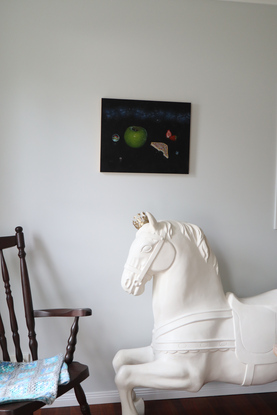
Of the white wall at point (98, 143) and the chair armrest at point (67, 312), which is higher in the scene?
the white wall at point (98, 143)

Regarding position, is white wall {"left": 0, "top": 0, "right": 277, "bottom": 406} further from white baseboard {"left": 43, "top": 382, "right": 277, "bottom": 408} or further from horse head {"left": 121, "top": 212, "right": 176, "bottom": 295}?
horse head {"left": 121, "top": 212, "right": 176, "bottom": 295}

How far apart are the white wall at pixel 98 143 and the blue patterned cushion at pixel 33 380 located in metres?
Result: 0.43

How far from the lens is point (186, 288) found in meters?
2.16

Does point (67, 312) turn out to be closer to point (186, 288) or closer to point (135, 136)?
point (186, 288)

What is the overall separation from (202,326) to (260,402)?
85 centimetres

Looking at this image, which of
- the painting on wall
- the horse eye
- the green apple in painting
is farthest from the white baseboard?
the green apple in painting

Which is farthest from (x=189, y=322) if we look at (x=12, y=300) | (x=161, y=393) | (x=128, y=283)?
(x=12, y=300)

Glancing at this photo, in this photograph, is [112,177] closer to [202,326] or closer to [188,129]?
[188,129]

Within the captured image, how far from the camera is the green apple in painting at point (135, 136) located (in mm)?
2471

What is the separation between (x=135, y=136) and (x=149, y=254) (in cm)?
75

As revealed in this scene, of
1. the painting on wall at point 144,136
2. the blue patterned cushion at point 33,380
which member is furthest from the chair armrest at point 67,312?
the painting on wall at point 144,136

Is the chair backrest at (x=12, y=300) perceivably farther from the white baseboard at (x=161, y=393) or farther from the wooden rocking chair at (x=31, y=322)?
the white baseboard at (x=161, y=393)

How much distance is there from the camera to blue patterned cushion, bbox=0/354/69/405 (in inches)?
69.1

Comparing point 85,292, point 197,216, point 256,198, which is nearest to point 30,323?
point 85,292
